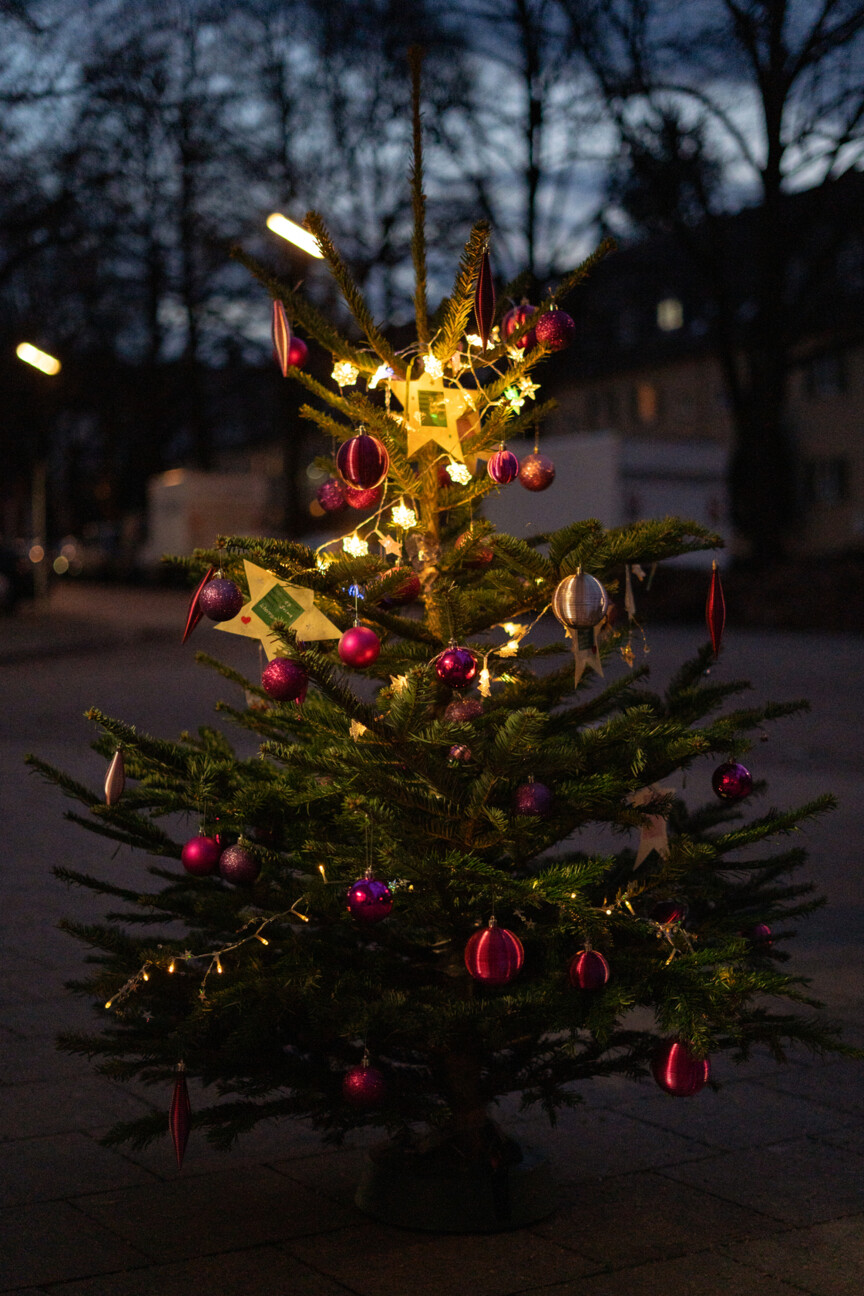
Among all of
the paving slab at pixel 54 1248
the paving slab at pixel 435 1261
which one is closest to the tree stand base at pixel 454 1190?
the paving slab at pixel 435 1261

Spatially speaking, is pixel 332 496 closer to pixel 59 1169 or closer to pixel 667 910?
pixel 667 910

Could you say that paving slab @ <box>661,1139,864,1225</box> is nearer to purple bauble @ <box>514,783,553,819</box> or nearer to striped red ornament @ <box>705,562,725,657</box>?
purple bauble @ <box>514,783,553,819</box>

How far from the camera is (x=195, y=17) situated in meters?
22.1

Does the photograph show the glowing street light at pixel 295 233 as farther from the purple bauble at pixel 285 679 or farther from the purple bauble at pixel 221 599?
the purple bauble at pixel 285 679

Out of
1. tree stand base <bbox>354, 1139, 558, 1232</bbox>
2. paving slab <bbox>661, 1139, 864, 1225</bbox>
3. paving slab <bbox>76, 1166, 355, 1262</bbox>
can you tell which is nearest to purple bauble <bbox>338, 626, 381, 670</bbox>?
tree stand base <bbox>354, 1139, 558, 1232</bbox>

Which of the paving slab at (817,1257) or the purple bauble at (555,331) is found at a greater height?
the purple bauble at (555,331)

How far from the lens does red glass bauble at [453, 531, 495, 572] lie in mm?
3680

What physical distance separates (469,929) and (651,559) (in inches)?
39.4

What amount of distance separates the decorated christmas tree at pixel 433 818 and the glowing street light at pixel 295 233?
0.36ft

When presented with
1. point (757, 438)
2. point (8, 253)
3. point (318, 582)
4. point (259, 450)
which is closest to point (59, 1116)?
point (318, 582)

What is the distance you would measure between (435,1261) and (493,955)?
0.85 meters

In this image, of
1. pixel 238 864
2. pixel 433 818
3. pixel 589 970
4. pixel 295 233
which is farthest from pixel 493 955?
pixel 295 233

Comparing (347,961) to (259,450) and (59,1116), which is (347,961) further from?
(259,450)

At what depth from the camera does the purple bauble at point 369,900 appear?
3.33 meters
